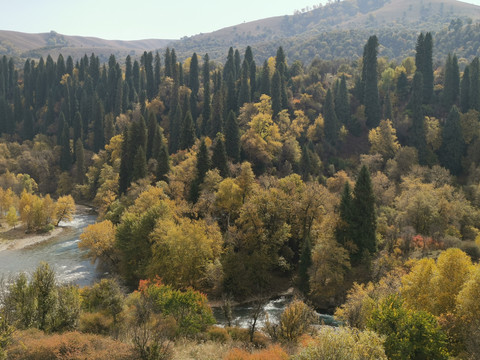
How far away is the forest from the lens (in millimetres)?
30609

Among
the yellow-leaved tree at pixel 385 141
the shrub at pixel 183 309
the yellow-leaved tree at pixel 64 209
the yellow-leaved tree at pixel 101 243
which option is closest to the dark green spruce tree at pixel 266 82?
the yellow-leaved tree at pixel 385 141

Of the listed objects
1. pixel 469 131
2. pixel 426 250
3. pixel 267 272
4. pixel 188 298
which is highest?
pixel 469 131

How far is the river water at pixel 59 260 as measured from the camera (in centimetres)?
6425

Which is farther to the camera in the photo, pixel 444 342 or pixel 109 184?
pixel 109 184

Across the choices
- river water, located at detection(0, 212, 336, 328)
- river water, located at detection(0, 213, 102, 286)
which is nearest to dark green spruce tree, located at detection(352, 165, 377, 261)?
river water, located at detection(0, 212, 336, 328)

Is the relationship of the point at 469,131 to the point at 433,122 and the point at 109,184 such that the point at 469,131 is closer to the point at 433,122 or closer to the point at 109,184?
the point at 433,122

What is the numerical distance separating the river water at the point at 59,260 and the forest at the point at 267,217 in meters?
3.16

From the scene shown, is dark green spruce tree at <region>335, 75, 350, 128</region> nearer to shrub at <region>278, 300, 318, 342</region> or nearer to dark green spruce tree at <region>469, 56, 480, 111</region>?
dark green spruce tree at <region>469, 56, 480, 111</region>

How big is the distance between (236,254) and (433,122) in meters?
68.8

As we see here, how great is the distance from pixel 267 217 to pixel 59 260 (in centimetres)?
4066

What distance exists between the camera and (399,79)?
11788 centimetres

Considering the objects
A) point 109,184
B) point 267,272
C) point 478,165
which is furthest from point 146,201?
point 478,165

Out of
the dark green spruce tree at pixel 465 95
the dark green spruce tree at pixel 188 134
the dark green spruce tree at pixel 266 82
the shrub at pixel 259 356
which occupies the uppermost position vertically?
the dark green spruce tree at pixel 266 82

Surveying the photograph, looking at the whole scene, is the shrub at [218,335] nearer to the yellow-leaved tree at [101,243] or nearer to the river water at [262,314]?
the river water at [262,314]
